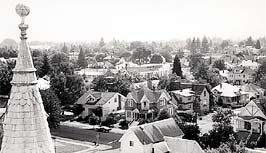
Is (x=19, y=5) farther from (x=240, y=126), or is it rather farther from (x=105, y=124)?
(x=105, y=124)

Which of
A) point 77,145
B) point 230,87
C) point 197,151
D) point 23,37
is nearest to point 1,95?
point 77,145

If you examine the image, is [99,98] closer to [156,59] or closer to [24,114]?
[24,114]

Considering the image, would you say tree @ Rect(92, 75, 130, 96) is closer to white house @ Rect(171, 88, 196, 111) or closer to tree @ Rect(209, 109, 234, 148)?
white house @ Rect(171, 88, 196, 111)

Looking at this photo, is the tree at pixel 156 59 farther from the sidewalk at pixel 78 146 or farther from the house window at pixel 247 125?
the sidewalk at pixel 78 146

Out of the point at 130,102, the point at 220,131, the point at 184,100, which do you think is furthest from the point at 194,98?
the point at 220,131

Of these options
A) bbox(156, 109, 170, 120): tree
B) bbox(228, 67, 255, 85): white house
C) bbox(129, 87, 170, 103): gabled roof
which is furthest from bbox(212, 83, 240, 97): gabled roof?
bbox(228, 67, 255, 85): white house

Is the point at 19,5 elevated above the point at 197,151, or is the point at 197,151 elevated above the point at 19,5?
the point at 19,5

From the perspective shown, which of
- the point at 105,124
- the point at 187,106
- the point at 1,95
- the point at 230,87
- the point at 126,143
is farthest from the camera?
the point at 230,87
